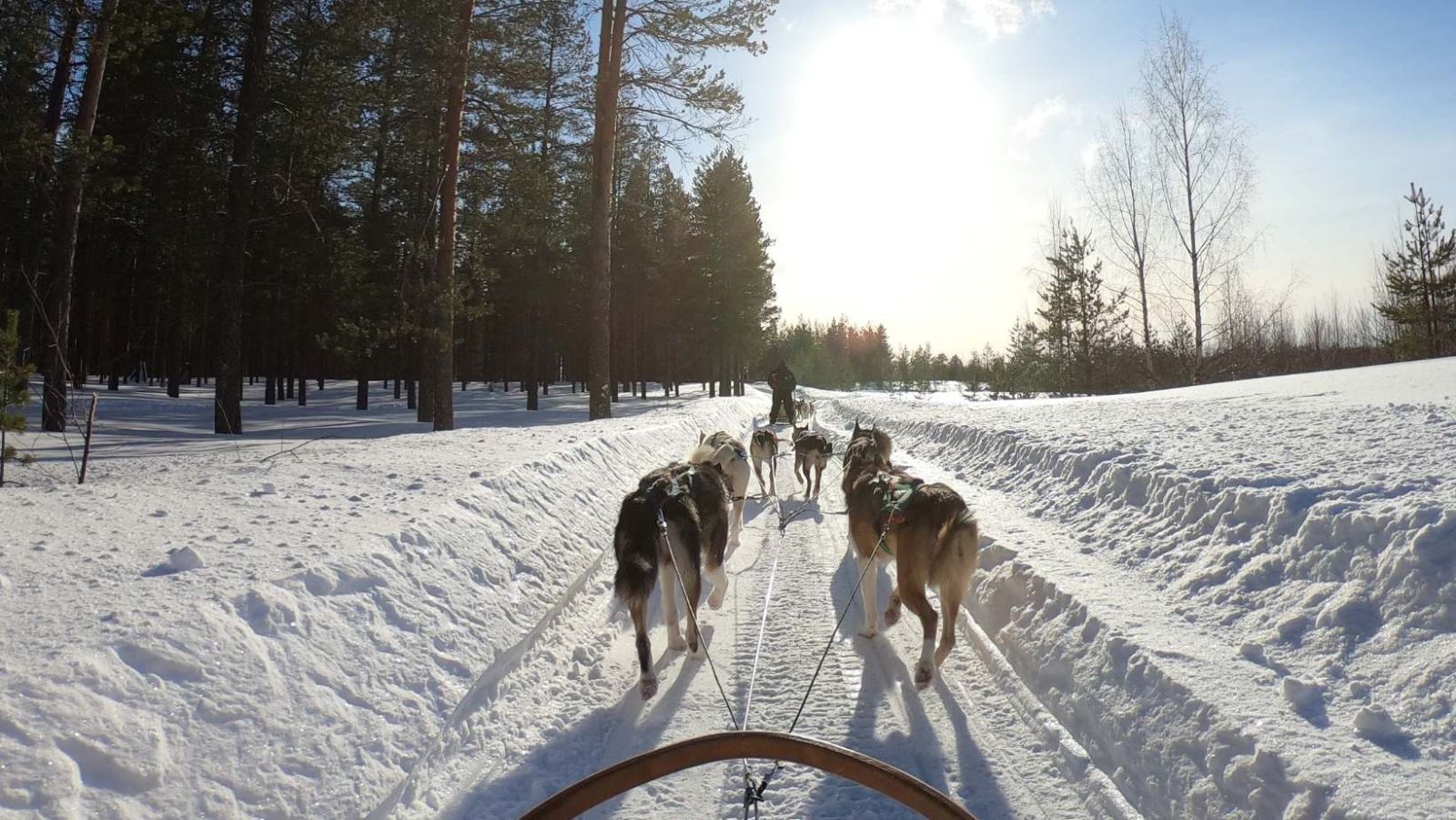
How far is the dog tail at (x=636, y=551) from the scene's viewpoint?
4203 millimetres

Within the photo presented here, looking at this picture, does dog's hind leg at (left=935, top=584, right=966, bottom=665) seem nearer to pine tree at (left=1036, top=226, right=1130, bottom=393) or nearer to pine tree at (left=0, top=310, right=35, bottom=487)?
pine tree at (left=0, top=310, right=35, bottom=487)

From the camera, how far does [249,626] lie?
344 centimetres

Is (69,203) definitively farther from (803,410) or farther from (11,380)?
(803,410)

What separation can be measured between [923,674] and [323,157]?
1639cm

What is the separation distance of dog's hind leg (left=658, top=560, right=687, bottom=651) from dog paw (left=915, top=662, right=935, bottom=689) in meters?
1.57

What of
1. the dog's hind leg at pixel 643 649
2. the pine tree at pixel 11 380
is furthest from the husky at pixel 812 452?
the pine tree at pixel 11 380

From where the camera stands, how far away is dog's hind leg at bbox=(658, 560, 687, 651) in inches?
181

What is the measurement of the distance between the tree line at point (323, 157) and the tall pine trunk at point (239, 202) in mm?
48

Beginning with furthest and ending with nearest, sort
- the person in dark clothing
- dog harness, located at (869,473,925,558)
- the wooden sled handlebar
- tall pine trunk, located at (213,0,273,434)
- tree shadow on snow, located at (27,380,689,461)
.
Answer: the person in dark clothing
tall pine trunk, located at (213,0,273,434)
tree shadow on snow, located at (27,380,689,461)
dog harness, located at (869,473,925,558)
the wooden sled handlebar

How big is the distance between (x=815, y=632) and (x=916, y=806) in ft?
11.3

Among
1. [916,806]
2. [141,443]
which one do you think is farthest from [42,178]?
[916,806]

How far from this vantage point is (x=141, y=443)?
12492 millimetres

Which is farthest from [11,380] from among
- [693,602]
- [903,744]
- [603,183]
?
[603,183]

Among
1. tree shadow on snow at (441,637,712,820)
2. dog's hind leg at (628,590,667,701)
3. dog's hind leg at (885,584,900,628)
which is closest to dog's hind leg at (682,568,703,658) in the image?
tree shadow on snow at (441,637,712,820)
